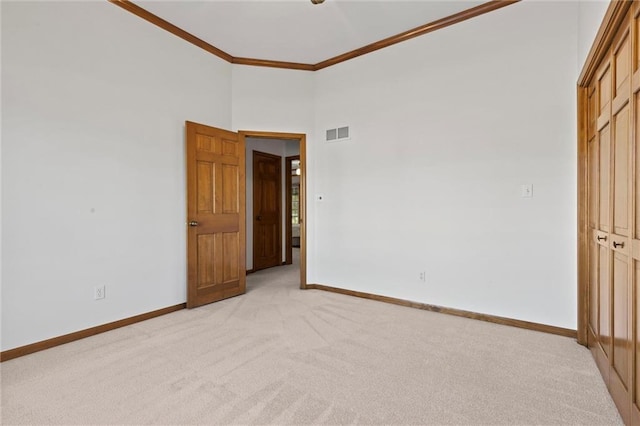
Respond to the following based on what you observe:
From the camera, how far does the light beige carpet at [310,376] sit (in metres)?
1.74

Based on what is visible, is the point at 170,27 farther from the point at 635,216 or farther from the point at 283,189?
the point at 635,216

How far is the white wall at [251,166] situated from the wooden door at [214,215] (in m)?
1.55

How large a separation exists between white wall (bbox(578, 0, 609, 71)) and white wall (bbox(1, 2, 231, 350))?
362 cm

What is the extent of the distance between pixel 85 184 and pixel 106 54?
1197mm

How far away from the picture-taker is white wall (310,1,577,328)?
2852 millimetres

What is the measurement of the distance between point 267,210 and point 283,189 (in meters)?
0.63

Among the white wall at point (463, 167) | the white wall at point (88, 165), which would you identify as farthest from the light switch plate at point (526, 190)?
the white wall at point (88, 165)

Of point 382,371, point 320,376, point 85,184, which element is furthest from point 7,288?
point 382,371

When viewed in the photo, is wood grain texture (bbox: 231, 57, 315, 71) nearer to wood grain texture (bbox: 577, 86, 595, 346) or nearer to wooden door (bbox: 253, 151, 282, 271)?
wooden door (bbox: 253, 151, 282, 271)

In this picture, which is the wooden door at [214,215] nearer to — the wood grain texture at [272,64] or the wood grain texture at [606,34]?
the wood grain texture at [272,64]

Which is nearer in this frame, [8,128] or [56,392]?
[56,392]

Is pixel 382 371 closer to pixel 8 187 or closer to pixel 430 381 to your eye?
pixel 430 381

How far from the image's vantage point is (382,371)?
2.19 meters

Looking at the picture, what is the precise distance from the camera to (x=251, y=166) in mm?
5789
